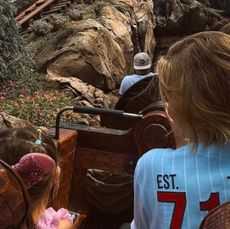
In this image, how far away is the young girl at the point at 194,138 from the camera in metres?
1.34

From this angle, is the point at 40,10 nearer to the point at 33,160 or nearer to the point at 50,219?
the point at 50,219

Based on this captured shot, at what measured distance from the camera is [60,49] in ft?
22.5

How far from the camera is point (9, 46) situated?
20.7 ft

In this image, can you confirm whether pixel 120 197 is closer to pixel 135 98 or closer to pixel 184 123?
pixel 135 98

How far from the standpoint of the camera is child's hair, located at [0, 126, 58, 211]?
5.15 feet

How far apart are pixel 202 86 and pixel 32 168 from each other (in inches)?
22.4

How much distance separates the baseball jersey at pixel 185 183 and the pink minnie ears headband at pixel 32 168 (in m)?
0.32

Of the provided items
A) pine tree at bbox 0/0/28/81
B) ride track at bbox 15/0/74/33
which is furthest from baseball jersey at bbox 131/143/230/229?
ride track at bbox 15/0/74/33

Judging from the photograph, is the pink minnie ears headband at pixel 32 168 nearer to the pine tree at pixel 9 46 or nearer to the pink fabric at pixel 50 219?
the pink fabric at pixel 50 219

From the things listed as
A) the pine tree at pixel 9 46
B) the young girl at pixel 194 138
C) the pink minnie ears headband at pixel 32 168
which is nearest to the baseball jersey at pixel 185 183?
the young girl at pixel 194 138

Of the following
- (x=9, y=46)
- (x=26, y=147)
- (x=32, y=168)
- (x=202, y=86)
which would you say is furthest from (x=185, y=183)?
(x=9, y=46)

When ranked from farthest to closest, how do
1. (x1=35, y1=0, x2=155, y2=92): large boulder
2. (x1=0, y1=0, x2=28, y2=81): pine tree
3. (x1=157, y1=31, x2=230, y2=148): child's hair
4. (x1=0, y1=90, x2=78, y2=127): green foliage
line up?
(x1=35, y1=0, x2=155, y2=92): large boulder, (x1=0, y1=0, x2=28, y2=81): pine tree, (x1=0, y1=90, x2=78, y2=127): green foliage, (x1=157, y1=31, x2=230, y2=148): child's hair

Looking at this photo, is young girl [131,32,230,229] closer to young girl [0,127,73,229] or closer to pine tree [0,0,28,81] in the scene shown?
young girl [0,127,73,229]

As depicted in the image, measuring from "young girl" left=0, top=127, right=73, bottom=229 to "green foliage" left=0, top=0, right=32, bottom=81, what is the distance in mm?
4434
